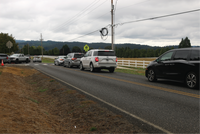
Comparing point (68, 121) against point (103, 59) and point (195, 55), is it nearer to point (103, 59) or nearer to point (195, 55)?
point (195, 55)

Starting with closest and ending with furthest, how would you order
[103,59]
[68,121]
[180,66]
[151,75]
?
[68,121]
[180,66]
[151,75]
[103,59]

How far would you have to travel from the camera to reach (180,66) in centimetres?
998

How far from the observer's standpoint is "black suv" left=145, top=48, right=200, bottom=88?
9.26 metres

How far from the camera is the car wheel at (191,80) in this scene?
921cm

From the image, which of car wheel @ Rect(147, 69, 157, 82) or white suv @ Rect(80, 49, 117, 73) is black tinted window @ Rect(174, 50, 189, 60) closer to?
car wheel @ Rect(147, 69, 157, 82)

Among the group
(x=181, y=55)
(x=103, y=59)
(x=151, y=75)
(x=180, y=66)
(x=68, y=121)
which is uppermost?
(x=181, y=55)

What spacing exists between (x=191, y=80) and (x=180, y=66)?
887mm

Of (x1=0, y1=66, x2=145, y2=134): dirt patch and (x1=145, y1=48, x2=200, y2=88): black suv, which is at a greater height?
(x1=145, y1=48, x2=200, y2=88): black suv

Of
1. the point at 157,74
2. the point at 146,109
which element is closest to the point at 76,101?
the point at 146,109

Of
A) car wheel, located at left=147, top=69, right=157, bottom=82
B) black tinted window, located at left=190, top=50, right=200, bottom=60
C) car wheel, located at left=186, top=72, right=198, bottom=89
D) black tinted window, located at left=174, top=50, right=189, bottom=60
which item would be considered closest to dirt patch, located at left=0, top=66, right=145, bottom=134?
car wheel, located at left=186, top=72, right=198, bottom=89

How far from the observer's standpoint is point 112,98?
7.63 metres

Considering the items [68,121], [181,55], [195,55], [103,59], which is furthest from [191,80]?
[103,59]

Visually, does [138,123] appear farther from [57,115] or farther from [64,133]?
[57,115]

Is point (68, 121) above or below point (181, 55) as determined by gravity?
below
